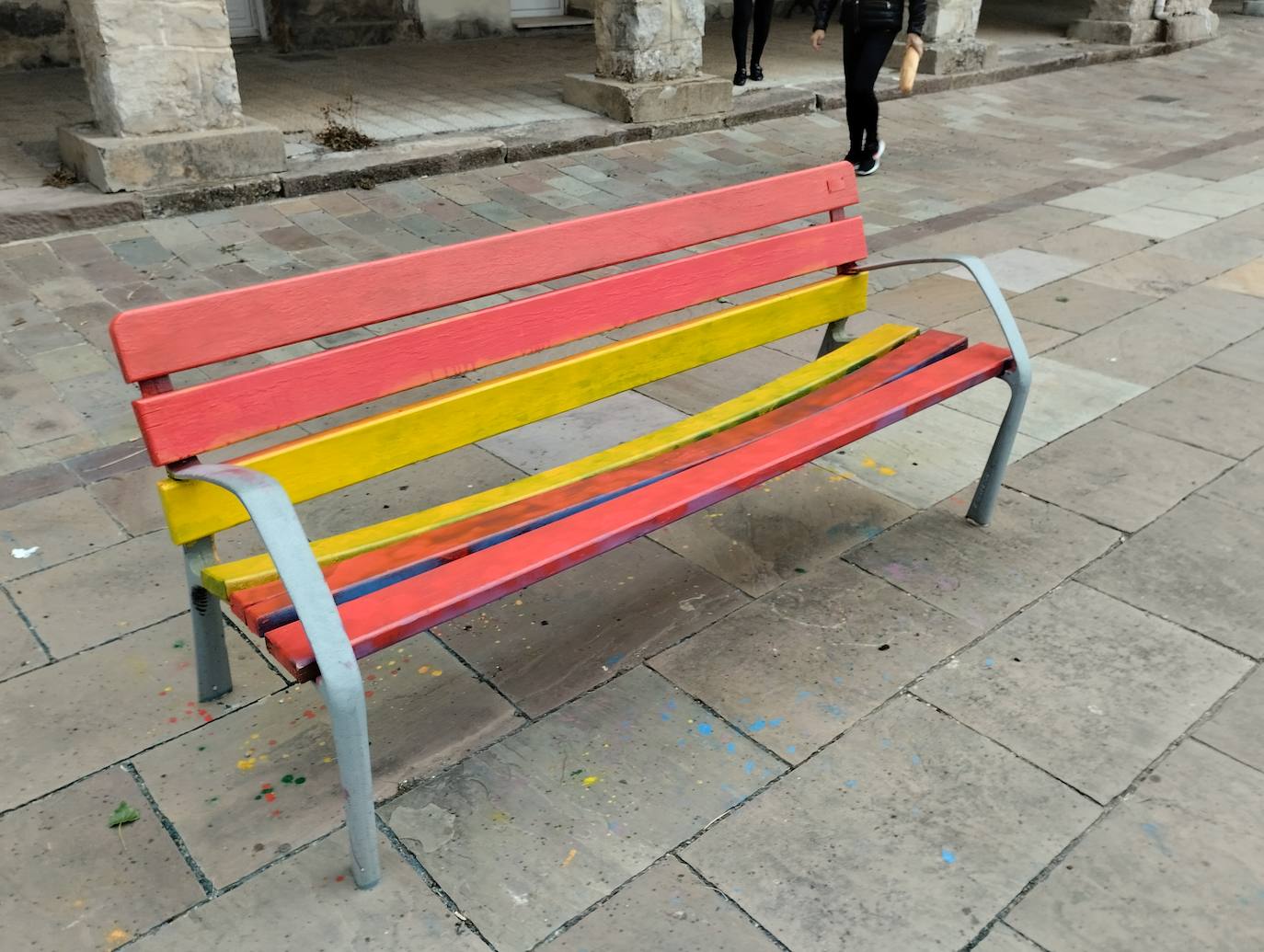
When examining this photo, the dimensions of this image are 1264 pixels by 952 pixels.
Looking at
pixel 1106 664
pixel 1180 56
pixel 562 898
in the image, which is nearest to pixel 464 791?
pixel 562 898

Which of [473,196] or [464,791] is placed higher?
[473,196]

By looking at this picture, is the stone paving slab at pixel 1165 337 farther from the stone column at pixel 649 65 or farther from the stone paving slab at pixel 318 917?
the stone column at pixel 649 65

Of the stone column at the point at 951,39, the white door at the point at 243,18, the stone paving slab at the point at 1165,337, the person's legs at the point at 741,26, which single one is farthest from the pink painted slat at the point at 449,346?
the white door at the point at 243,18

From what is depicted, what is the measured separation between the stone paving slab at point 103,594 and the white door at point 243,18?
337 inches

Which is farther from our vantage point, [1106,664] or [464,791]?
[1106,664]

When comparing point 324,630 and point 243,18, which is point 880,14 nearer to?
point 324,630

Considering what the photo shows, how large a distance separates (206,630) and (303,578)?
70 centimetres

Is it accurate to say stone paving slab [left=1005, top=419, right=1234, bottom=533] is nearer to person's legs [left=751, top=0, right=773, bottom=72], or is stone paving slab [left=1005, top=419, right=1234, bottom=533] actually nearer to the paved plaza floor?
the paved plaza floor

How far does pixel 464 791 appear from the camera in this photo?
7.69 ft

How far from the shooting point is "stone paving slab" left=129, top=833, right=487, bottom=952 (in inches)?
78.8

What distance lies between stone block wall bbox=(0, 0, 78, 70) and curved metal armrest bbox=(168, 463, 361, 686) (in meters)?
8.73

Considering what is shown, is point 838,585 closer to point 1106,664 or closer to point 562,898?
point 1106,664

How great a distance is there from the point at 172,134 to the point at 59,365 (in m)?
2.06

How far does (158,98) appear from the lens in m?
5.79
